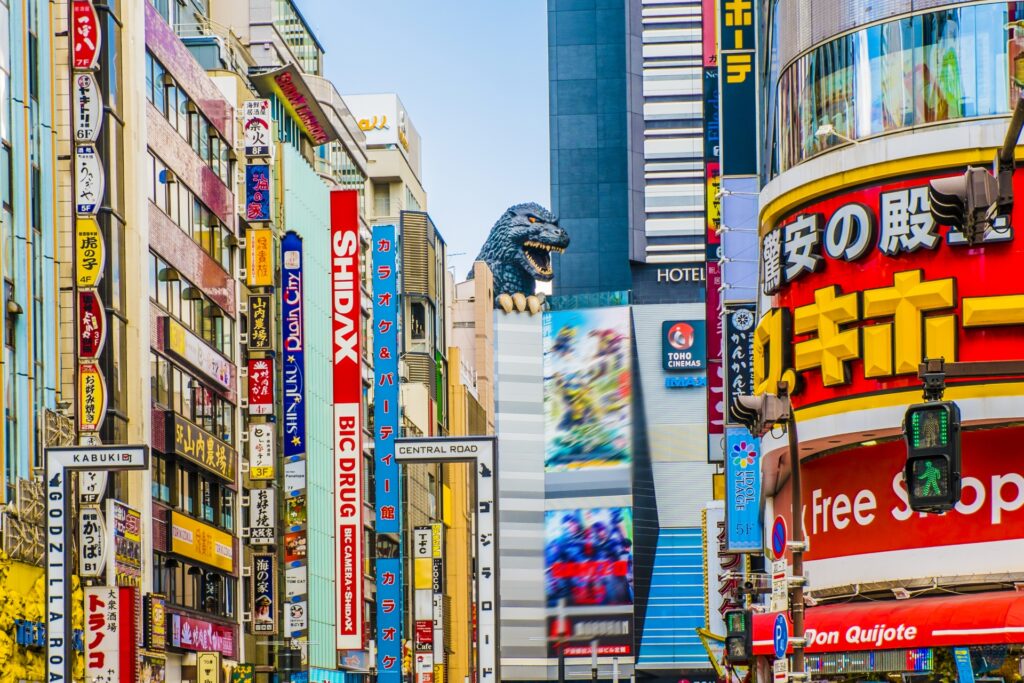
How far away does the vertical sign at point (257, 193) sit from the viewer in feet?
233

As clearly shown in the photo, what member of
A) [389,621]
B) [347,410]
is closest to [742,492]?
[347,410]

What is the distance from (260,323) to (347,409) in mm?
6529

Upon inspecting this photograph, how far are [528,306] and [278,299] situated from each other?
101314 millimetres

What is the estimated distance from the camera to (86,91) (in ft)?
160

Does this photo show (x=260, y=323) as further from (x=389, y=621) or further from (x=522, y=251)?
(x=522, y=251)

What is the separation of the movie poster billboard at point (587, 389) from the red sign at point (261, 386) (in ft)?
358

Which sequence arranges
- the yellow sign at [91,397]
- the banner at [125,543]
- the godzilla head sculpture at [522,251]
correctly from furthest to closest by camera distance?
the godzilla head sculpture at [522,251]
the banner at [125,543]
the yellow sign at [91,397]

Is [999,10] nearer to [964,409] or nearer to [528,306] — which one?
[964,409]

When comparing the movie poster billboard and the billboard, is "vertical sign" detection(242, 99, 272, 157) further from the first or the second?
the billboard

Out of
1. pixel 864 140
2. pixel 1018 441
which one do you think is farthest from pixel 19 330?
pixel 1018 441

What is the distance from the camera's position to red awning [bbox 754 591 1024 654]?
3192 centimetres

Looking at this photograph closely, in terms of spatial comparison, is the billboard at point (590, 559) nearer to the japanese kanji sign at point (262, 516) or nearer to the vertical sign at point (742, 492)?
the japanese kanji sign at point (262, 516)

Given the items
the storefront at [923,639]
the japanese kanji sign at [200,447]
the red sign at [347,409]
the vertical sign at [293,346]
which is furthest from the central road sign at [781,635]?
the red sign at [347,409]

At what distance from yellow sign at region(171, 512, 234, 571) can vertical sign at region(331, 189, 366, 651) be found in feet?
23.5
